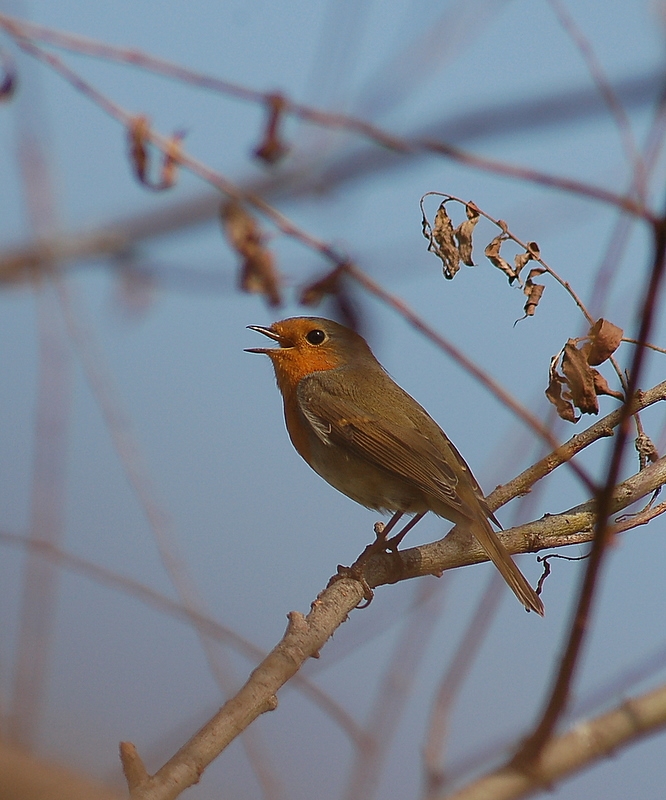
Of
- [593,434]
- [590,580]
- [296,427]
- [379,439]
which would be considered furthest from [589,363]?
[296,427]

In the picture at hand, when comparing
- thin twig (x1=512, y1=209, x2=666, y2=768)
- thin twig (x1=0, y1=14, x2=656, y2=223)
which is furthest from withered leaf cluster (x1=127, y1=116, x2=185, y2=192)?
thin twig (x1=512, y1=209, x2=666, y2=768)

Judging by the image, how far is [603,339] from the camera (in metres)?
2.09

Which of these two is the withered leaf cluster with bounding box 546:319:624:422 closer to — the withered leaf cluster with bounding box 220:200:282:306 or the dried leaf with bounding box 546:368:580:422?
the dried leaf with bounding box 546:368:580:422

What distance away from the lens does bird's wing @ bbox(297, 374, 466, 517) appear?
10.7 ft

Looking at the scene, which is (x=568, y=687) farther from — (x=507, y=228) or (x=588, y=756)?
(x=507, y=228)

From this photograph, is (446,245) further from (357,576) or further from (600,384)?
(357,576)

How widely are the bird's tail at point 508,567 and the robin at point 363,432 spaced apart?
79mm

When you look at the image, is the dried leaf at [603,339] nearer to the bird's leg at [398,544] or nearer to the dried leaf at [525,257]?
the dried leaf at [525,257]

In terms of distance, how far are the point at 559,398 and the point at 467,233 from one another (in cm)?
51

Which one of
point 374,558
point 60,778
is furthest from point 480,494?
point 60,778

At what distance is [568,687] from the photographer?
988 mm

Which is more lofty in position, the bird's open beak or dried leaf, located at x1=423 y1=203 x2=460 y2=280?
the bird's open beak

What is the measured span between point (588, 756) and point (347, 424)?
8.38 feet

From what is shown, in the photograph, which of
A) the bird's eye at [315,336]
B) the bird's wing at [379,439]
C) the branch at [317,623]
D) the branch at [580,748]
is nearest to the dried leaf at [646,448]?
the branch at [317,623]
